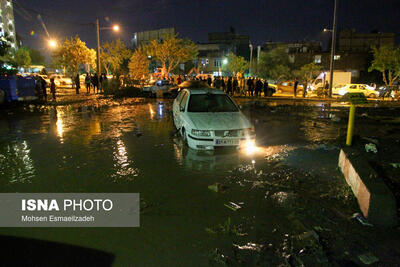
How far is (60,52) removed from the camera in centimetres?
3891

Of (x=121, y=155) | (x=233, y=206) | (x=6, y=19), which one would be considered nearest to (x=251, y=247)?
(x=233, y=206)

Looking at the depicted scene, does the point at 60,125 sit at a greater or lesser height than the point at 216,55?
lesser

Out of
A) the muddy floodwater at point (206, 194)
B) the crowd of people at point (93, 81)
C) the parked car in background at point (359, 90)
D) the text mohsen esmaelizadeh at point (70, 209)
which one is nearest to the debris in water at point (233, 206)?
the muddy floodwater at point (206, 194)

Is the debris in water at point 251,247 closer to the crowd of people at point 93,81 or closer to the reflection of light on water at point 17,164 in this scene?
the reflection of light on water at point 17,164

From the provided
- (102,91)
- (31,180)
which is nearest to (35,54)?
(102,91)

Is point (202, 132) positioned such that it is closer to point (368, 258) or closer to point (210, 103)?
point (210, 103)

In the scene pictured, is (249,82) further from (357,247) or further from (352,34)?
(352,34)

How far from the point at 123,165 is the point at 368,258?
5.12 metres

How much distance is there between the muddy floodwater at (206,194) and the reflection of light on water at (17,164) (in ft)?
0.08

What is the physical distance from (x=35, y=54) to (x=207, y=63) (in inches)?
2494

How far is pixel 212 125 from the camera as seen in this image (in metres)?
8.00

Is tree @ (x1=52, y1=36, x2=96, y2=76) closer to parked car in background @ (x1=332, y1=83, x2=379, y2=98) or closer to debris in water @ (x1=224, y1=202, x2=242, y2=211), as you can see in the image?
parked car in background @ (x1=332, y1=83, x2=379, y2=98)

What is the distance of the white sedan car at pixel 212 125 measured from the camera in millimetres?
7906

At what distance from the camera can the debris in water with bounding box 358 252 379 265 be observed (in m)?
3.54
